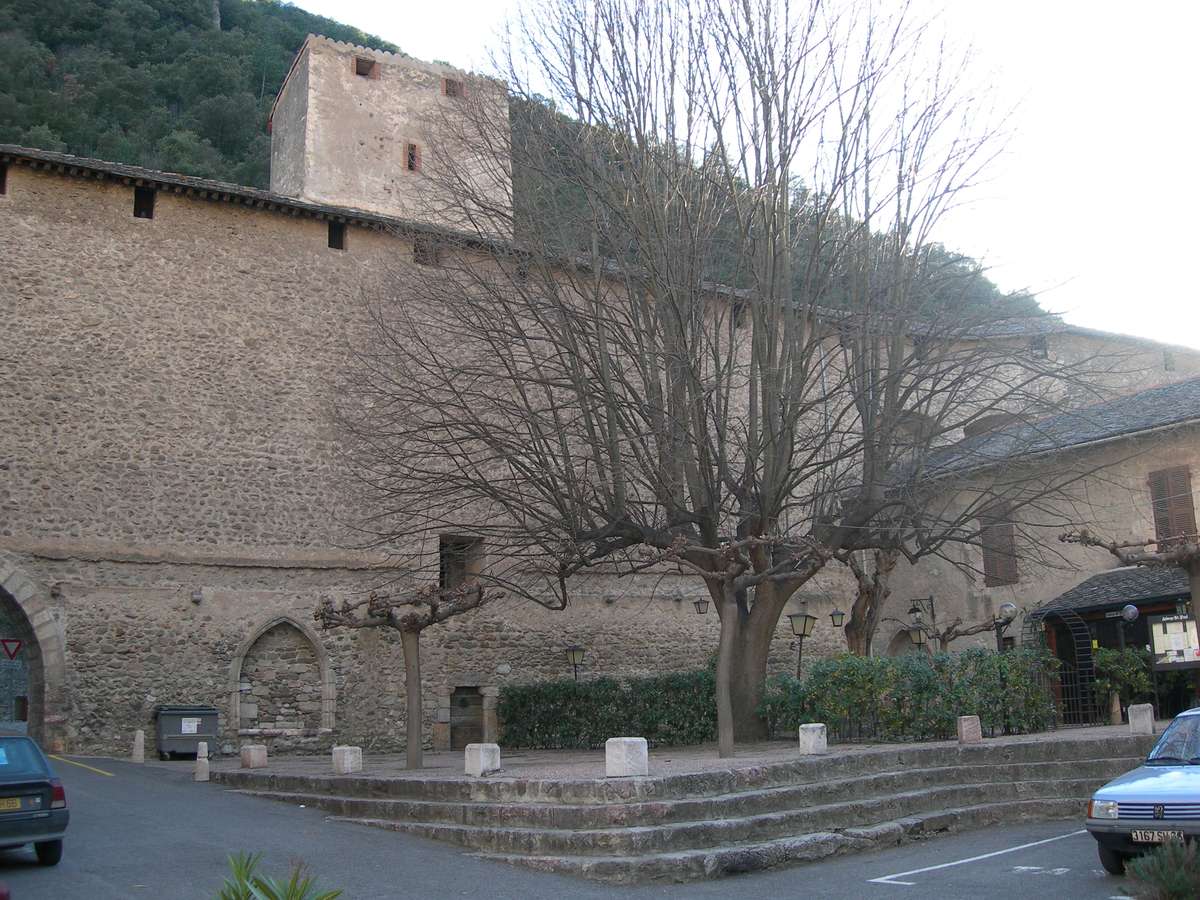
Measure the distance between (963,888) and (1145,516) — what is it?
15234 millimetres

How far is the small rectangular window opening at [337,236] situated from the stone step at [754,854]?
1547cm

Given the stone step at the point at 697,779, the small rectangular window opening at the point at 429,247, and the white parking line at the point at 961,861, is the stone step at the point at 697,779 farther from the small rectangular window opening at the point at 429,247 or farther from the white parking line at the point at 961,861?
the small rectangular window opening at the point at 429,247

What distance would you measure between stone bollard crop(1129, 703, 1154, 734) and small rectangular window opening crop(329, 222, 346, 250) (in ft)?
53.2

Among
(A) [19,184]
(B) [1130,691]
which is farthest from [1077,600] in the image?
(A) [19,184]

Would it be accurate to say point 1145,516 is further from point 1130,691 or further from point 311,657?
point 311,657

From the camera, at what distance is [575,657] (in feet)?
72.1

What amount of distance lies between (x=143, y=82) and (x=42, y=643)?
31.0 m

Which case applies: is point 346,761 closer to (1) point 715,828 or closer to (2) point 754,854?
(1) point 715,828

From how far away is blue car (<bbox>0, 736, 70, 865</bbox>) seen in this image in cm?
852

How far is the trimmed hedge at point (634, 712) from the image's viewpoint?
63.3 feet

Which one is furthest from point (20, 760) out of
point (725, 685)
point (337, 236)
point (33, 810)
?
point (337, 236)

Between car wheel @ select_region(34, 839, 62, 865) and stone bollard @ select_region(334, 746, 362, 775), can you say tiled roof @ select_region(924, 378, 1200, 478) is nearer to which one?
stone bollard @ select_region(334, 746, 362, 775)

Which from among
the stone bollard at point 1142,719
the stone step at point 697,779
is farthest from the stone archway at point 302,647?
the stone bollard at point 1142,719

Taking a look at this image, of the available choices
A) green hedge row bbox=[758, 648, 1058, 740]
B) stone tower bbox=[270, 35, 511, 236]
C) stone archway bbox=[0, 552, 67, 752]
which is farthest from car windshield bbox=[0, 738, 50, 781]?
stone tower bbox=[270, 35, 511, 236]
